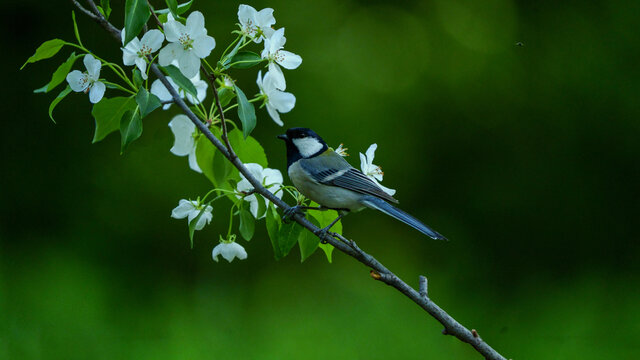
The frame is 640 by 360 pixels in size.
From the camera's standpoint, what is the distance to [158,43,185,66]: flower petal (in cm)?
71

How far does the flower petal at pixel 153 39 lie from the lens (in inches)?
28.8

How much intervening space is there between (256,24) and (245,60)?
0.08 metres

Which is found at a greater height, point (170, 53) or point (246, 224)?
point (170, 53)

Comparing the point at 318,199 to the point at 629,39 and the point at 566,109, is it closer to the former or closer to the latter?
the point at 566,109

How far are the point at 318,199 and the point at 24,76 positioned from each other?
159 centimetres

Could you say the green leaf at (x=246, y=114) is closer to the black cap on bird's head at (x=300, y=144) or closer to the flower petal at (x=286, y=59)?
the flower petal at (x=286, y=59)

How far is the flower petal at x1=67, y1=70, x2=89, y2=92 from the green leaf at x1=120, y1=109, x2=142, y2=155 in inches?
2.4

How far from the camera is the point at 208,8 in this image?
2156mm

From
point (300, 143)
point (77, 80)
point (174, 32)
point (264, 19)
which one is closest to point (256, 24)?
point (264, 19)

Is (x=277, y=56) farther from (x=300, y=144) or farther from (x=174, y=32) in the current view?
(x=300, y=144)

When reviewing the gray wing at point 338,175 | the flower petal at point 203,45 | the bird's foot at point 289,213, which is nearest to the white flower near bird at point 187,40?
the flower petal at point 203,45

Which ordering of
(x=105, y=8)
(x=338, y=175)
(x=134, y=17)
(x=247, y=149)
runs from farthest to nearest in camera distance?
1. (x=338, y=175)
2. (x=247, y=149)
3. (x=105, y=8)
4. (x=134, y=17)

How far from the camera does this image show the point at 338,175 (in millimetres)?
998

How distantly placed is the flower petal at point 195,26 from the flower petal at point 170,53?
0.02 meters
